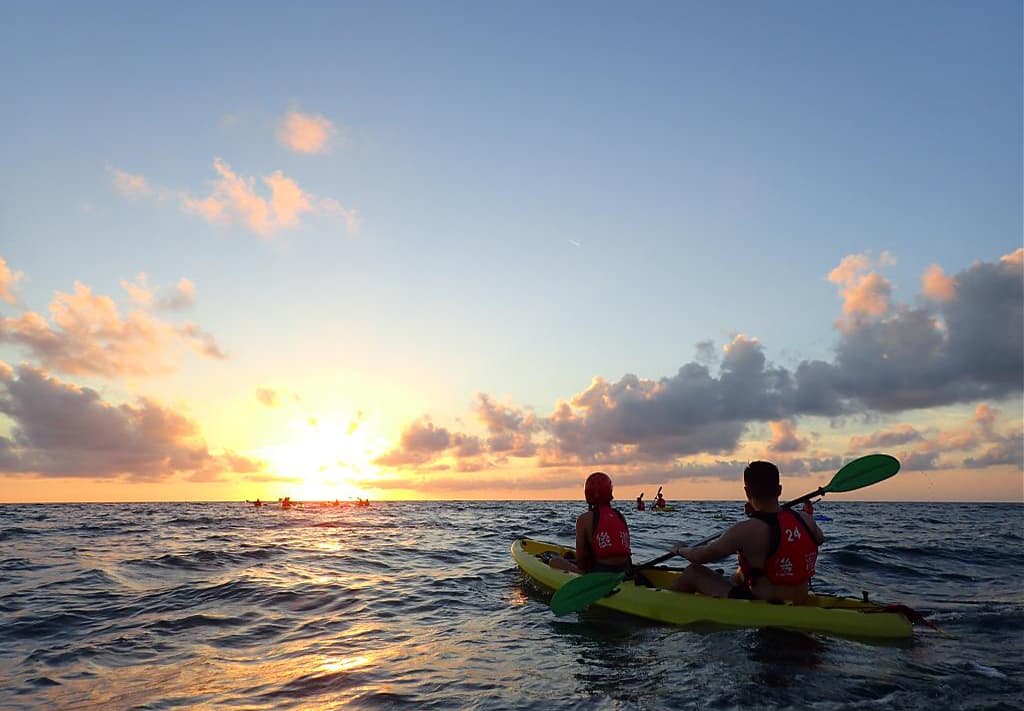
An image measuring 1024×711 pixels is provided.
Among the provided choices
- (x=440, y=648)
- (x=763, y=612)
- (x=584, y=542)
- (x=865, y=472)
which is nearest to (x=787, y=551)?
(x=763, y=612)

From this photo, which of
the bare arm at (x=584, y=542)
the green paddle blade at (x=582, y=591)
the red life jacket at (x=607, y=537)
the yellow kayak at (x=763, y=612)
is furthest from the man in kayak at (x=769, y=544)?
the bare arm at (x=584, y=542)

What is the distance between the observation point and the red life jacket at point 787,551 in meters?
7.41

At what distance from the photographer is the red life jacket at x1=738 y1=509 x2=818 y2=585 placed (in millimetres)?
7410

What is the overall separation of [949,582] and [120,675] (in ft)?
51.2

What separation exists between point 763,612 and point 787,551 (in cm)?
92

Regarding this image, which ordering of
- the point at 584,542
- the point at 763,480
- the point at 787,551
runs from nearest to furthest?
the point at 763,480
the point at 787,551
the point at 584,542

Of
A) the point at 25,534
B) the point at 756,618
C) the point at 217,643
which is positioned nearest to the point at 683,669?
the point at 756,618

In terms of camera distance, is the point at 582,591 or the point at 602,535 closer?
the point at 582,591

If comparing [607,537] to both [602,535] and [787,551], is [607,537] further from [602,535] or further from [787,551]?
[787,551]

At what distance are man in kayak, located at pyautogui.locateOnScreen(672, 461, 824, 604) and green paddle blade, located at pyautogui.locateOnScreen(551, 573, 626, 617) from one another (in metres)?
1.46

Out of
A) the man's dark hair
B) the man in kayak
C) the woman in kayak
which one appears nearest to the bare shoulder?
the man in kayak

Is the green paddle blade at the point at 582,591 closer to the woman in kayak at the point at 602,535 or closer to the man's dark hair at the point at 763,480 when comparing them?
the woman in kayak at the point at 602,535

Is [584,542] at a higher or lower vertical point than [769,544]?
lower

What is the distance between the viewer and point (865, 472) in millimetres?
10133
